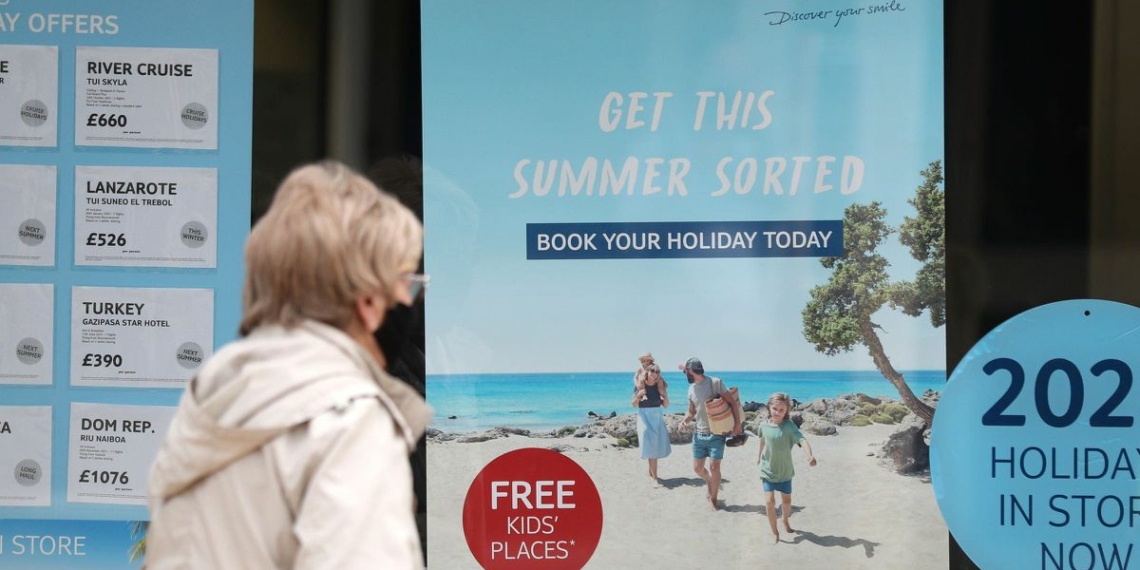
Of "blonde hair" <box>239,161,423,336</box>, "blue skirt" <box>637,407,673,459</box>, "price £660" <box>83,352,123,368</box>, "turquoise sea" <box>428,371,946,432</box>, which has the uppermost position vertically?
"blonde hair" <box>239,161,423,336</box>

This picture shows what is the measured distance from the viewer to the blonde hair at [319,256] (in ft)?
5.92

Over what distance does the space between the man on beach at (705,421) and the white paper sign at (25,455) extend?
2203 millimetres

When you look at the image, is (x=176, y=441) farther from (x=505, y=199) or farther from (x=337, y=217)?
(x=505, y=199)

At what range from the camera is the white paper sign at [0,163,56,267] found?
13.7ft

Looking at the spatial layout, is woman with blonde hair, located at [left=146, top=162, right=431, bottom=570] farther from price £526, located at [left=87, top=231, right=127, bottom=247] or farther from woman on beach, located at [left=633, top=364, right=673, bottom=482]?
price £526, located at [left=87, top=231, right=127, bottom=247]

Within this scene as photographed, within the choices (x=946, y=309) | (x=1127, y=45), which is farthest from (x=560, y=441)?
(x=1127, y=45)

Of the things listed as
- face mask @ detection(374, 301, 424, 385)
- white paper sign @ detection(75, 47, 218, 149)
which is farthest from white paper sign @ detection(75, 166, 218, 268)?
face mask @ detection(374, 301, 424, 385)

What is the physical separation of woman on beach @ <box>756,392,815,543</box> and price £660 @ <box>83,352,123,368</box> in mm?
2222

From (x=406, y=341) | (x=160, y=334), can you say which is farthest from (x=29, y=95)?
(x=406, y=341)

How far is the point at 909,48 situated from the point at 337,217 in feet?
8.95

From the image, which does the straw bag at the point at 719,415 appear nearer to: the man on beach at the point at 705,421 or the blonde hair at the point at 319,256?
the man on beach at the point at 705,421

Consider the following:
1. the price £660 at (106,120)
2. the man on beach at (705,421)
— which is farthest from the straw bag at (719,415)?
the price £660 at (106,120)

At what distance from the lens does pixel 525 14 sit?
160 inches

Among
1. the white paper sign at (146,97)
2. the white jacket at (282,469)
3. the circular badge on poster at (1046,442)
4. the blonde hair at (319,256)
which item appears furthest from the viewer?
the white paper sign at (146,97)
